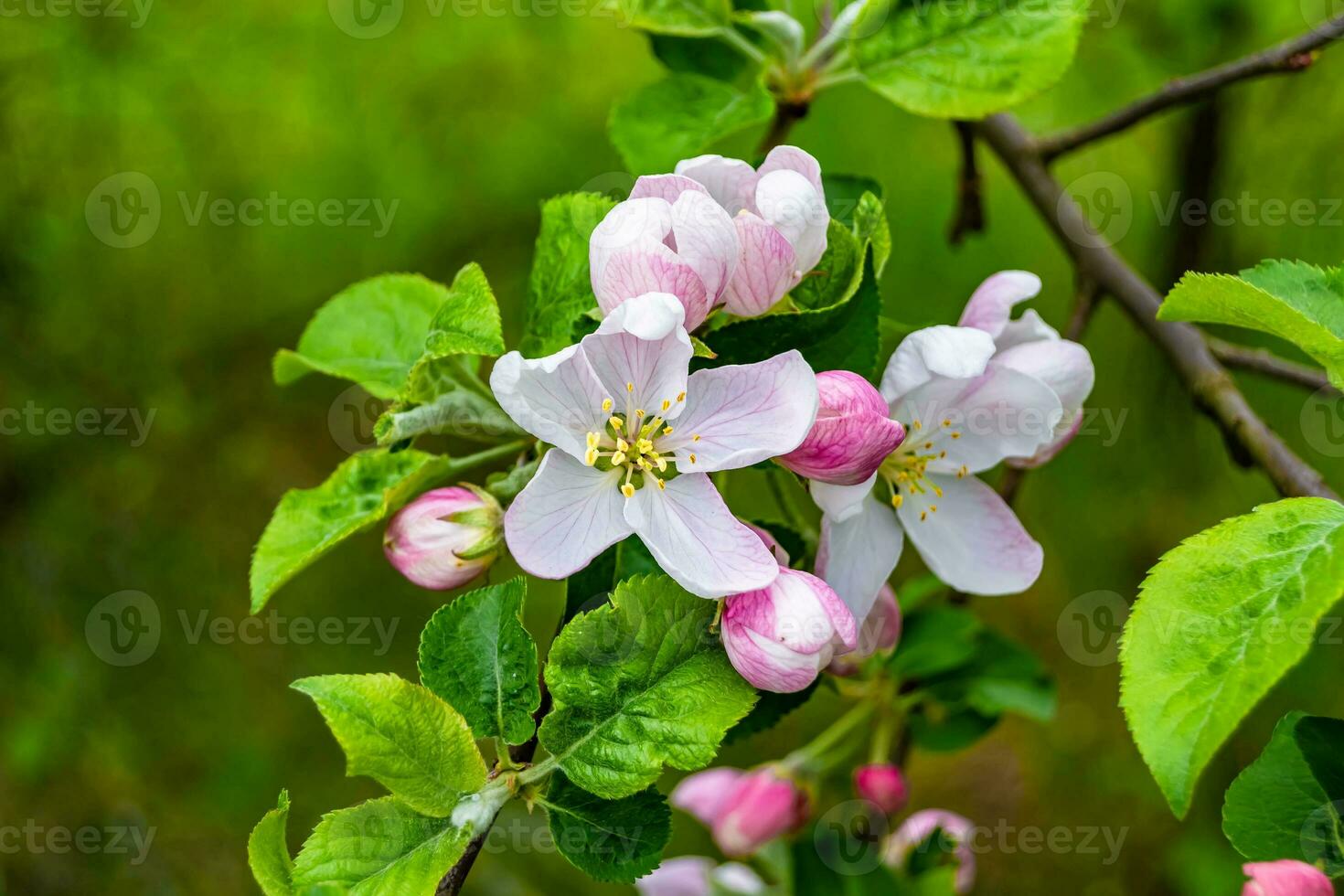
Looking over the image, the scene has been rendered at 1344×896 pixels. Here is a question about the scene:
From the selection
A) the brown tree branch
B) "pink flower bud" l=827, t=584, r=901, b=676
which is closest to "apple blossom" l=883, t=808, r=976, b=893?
"pink flower bud" l=827, t=584, r=901, b=676

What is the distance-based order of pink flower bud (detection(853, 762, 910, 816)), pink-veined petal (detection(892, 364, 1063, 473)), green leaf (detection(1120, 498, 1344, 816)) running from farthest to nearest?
pink flower bud (detection(853, 762, 910, 816)) < pink-veined petal (detection(892, 364, 1063, 473)) < green leaf (detection(1120, 498, 1344, 816))

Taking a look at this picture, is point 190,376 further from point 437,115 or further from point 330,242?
point 437,115

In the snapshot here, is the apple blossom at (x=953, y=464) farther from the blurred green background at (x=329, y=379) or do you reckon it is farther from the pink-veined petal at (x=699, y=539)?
the blurred green background at (x=329, y=379)

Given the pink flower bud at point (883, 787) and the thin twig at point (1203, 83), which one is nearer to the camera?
the thin twig at point (1203, 83)

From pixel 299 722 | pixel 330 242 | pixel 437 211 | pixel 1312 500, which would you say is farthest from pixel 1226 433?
pixel 299 722

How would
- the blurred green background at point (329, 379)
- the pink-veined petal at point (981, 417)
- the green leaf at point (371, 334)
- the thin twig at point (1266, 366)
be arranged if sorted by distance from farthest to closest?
the blurred green background at point (329, 379), the thin twig at point (1266, 366), the green leaf at point (371, 334), the pink-veined petal at point (981, 417)

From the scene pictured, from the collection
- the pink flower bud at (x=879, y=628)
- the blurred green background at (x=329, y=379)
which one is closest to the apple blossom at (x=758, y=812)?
the pink flower bud at (x=879, y=628)

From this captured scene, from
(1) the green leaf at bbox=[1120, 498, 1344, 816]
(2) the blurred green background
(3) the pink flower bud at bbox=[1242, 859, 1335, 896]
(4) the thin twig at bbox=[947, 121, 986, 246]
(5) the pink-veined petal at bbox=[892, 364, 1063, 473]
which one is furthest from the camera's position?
(2) the blurred green background

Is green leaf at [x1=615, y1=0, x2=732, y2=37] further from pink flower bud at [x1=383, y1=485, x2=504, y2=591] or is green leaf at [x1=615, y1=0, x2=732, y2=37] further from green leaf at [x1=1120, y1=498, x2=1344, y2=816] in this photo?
green leaf at [x1=1120, y1=498, x2=1344, y2=816]
